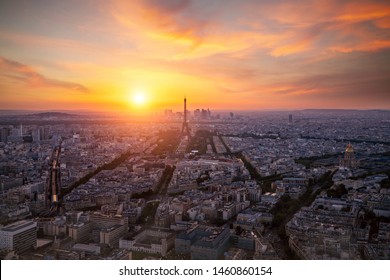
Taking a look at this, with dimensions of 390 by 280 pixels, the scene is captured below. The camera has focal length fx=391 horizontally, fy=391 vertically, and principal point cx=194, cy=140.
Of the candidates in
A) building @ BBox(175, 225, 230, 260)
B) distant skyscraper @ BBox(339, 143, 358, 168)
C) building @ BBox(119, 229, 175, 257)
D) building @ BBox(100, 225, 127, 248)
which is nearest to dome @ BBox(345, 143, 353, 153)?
distant skyscraper @ BBox(339, 143, 358, 168)

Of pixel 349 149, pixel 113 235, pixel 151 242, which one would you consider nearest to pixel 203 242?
pixel 151 242

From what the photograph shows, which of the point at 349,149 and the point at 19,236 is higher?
the point at 349,149

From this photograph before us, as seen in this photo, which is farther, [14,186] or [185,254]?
[14,186]

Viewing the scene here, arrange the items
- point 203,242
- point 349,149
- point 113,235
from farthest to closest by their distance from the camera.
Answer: point 349,149 < point 113,235 < point 203,242

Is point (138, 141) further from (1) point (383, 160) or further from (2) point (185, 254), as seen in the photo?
(2) point (185, 254)

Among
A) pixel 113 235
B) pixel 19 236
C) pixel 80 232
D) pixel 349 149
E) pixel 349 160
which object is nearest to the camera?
pixel 19 236

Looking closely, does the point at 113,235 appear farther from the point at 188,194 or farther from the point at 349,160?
the point at 349,160

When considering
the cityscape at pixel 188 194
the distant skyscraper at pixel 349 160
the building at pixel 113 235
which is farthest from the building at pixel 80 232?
the distant skyscraper at pixel 349 160
